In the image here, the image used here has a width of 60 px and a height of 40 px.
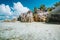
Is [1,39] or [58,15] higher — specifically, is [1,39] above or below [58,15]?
below

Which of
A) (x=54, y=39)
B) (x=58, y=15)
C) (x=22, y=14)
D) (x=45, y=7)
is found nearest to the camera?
(x=54, y=39)

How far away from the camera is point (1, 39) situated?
11.5ft

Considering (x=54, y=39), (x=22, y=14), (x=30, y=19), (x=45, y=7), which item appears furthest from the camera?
(x=45, y=7)

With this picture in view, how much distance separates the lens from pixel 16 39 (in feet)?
11.4

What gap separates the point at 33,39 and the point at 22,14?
743cm

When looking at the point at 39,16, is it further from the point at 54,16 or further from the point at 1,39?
the point at 1,39

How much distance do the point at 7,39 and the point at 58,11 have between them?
20.1ft

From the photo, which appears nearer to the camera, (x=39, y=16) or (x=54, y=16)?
(x=54, y=16)

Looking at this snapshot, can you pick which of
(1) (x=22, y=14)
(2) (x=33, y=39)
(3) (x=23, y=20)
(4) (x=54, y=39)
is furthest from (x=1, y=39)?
(1) (x=22, y=14)

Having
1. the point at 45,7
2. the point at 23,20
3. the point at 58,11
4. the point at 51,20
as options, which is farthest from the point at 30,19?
the point at 45,7

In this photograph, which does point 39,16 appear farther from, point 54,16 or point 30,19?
point 54,16

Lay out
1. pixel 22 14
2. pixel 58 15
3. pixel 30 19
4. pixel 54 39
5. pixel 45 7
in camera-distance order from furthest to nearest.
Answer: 1. pixel 45 7
2. pixel 22 14
3. pixel 30 19
4. pixel 58 15
5. pixel 54 39

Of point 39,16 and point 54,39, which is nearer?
point 54,39

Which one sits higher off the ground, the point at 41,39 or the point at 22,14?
the point at 22,14
